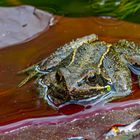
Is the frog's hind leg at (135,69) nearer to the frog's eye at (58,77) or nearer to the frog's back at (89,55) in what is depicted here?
the frog's back at (89,55)

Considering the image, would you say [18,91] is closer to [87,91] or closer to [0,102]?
[0,102]

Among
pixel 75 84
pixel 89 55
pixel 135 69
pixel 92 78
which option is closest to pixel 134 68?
pixel 135 69

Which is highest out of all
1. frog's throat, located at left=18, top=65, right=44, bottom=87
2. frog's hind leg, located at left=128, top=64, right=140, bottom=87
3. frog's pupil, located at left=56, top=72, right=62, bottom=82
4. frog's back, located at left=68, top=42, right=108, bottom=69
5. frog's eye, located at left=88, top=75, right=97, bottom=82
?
frog's back, located at left=68, top=42, right=108, bottom=69

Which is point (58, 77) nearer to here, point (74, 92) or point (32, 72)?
point (74, 92)

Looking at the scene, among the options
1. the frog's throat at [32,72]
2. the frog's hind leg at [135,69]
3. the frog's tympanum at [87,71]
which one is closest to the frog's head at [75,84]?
the frog's tympanum at [87,71]

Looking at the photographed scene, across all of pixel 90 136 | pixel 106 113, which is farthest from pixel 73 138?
pixel 106 113

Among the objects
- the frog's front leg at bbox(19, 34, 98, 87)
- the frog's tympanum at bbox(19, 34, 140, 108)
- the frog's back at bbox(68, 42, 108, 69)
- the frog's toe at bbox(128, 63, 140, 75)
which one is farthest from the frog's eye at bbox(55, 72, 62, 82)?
the frog's toe at bbox(128, 63, 140, 75)

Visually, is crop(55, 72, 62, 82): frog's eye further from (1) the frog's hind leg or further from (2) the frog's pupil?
(1) the frog's hind leg
